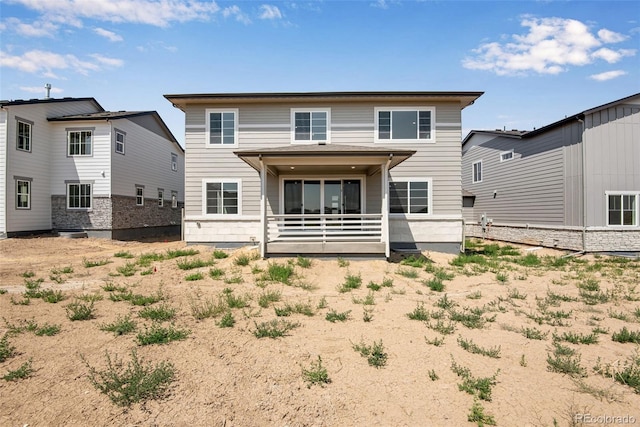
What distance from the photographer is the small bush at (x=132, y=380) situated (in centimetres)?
314

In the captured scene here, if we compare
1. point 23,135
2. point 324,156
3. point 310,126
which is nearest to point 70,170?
point 23,135

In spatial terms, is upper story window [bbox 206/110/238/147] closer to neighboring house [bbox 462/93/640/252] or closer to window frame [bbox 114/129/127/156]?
window frame [bbox 114/129/127/156]

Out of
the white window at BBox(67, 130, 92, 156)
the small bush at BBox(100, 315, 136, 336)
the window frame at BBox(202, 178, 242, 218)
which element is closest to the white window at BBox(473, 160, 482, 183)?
the window frame at BBox(202, 178, 242, 218)

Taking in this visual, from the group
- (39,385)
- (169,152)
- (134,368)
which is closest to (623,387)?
(134,368)

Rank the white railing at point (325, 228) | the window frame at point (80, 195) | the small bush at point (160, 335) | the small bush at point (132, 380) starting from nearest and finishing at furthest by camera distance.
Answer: the small bush at point (132, 380) → the small bush at point (160, 335) → the white railing at point (325, 228) → the window frame at point (80, 195)

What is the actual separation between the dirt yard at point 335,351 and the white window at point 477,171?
13228 millimetres

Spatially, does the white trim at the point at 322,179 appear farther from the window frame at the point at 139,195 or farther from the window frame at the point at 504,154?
the window frame at the point at 139,195

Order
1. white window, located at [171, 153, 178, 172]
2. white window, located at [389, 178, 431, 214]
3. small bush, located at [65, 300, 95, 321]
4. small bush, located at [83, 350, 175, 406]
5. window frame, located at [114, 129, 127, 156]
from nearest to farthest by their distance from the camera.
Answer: small bush, located at [83, 350, 175, 406] < small bush, located at [65, 300, 95, 321] < white window, located at [389, 178, 431, 214] < window frame, located at [114, 129, 127, 156] < white window, located at [171, 153, 178, 172]

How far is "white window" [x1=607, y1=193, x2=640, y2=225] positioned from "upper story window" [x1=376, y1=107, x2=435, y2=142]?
7928 millimetres

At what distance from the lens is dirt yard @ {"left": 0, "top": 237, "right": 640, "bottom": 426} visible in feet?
9.92

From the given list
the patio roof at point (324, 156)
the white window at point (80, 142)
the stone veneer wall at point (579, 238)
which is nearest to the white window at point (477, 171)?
the stone veneer wall at point (579, 238)

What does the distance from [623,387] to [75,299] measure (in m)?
8.91

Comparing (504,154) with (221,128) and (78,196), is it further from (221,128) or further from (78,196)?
(78,196)

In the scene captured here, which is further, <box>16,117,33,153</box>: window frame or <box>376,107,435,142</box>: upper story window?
<box>16,117,33,153</box>: window frame
